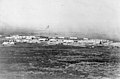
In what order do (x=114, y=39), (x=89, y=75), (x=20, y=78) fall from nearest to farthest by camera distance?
(x=20, y=78)
(x=89, y=75)
(x=114, y=39)

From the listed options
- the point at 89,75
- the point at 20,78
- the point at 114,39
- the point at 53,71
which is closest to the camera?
the point at 20,78

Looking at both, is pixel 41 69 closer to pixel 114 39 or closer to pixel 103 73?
pixel 103 73

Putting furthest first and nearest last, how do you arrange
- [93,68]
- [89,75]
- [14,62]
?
[14,62]
[93,68]
[89,75]

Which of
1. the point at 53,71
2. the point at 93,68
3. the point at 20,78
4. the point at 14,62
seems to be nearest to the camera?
the point at 20,78

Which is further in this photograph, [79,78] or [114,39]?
[114,39]

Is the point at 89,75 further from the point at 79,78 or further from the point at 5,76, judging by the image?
the point at 5,76

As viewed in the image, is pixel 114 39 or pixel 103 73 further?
pixel 114 39

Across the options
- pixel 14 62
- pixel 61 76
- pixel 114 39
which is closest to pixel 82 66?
pixel 61 76

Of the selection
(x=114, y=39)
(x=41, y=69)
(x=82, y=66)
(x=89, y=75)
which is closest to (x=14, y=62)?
(x=41, y=69)
